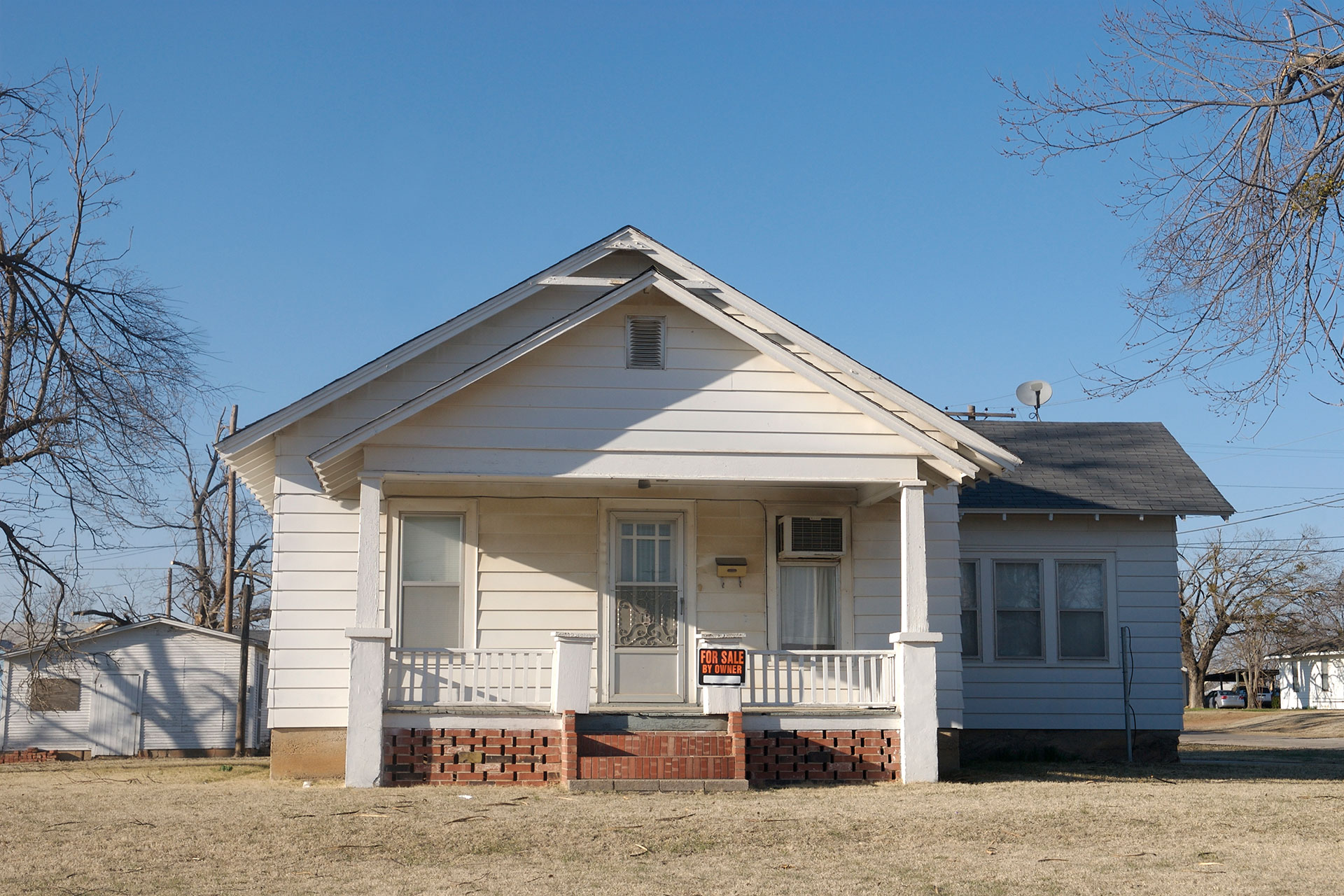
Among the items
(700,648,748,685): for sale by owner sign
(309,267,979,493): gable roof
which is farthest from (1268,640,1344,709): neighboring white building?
(700,648,748,685): for sale by owner sign

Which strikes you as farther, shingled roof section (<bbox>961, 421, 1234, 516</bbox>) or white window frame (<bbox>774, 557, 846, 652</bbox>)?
shingled roof section (<bbox>961, 421, 1234, 516</bbox>)

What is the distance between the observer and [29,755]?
29.1 m

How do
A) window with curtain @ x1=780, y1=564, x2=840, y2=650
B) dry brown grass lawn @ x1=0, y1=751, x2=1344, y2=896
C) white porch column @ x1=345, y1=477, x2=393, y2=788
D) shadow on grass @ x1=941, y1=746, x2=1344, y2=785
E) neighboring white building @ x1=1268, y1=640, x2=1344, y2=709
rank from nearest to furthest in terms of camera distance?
dry brown grass lawn @ x1=0, y1=751, x2=1344, y2=896 < white porch column @ x1=345, y1=477, x2=393, y2=788 < shadow on grass @ x1=941, y1=746, x2=1344, y2=785 < window with curtain @ x1=780, y1=564, x2=840, y2=650 < neighboring white building @ x1=1268, y1=640, x2=1344, y2=709

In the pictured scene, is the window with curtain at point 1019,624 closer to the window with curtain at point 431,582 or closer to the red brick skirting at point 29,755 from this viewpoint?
the window with curtain at point 431,582

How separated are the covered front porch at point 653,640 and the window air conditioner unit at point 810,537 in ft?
0.11

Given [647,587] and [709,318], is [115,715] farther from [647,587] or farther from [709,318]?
[709,318]

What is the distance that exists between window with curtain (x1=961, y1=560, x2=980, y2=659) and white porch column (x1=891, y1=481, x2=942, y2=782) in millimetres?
4898

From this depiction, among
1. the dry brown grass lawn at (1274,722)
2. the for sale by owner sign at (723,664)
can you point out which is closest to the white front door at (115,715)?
the for sale by owner sign at (723,664)

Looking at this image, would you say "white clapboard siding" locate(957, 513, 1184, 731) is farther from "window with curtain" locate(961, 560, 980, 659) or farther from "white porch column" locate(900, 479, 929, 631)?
"white porch column" locate(900, 479, 929, 631)

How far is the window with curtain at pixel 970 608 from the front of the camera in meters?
17.0

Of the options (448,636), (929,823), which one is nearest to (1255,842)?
(929,823)

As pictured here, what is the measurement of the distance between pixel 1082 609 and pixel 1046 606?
1.61 feet

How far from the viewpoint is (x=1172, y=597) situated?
1711 centimetres

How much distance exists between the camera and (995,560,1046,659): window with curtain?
17094 millimetres
